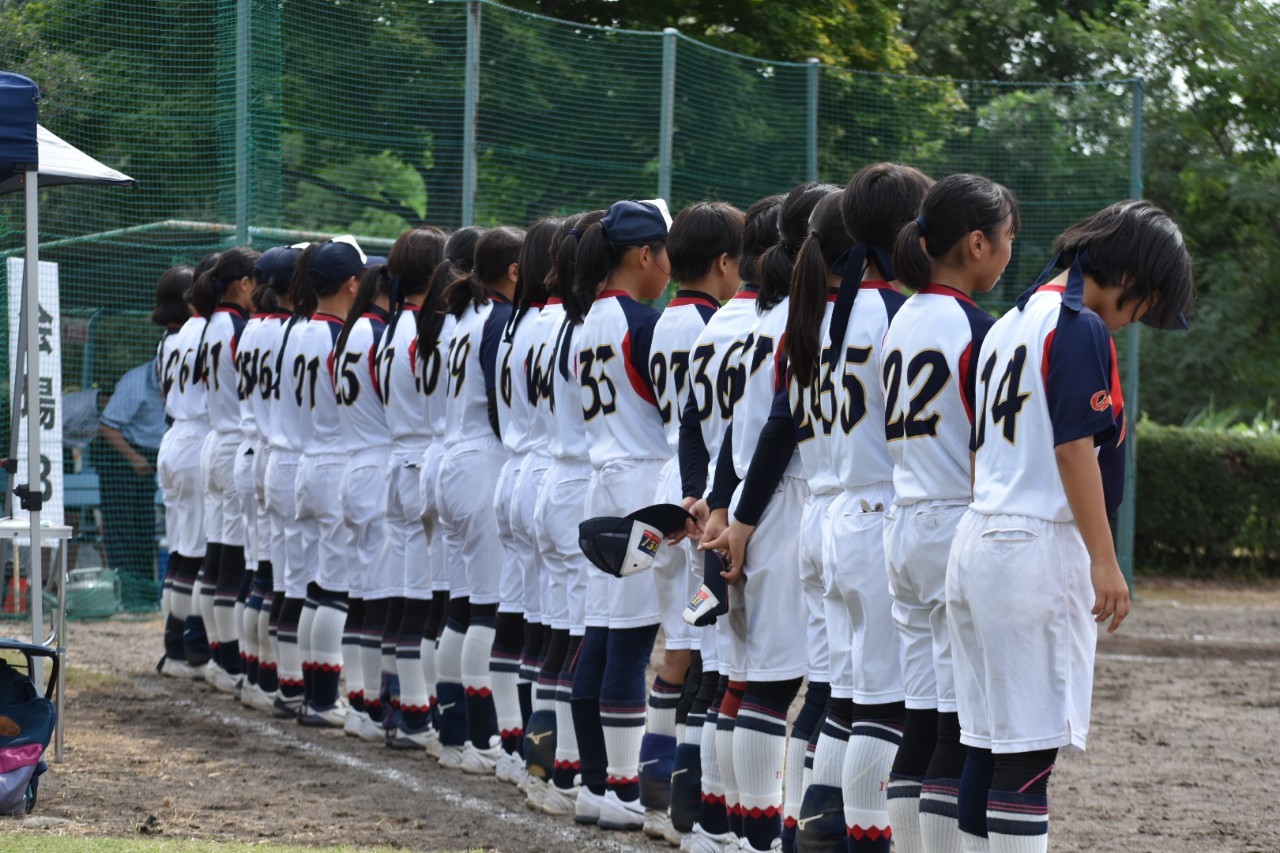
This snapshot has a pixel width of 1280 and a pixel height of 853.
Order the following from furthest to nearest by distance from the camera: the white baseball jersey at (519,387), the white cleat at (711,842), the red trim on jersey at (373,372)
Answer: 1. the red trim on jersey at (373,372)
2. the white baseball jersey at (519,387)
3. the white cleat at (711,842)

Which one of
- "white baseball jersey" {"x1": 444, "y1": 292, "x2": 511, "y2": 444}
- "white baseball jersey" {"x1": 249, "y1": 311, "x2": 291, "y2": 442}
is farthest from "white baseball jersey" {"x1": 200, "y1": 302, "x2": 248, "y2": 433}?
"white baseball jersey" {"x1": 444, "y1": 292, "x2": 511, "y2": 444}

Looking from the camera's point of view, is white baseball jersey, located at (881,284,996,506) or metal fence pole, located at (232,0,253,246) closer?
→ white baseball jersey, located at (881,284,996,506)

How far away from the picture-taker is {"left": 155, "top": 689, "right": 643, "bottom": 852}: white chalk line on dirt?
585 centimetres

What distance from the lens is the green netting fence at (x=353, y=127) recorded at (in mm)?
10852

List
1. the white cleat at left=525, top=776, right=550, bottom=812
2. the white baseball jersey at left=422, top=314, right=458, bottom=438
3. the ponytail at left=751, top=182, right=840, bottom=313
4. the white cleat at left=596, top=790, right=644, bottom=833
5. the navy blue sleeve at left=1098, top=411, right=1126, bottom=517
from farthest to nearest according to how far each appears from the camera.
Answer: the white baseball jersey at left=422, top=314, right=458, bottom=438
the white cleat at left=525, top=776, right=550, bottom=812
the white cleat at left=596, top=790, right=644, bottom=833
the ponytail at left=751, top=182, right=840, bottom=313
the navy blue sleeve at left=1098, top=411, right=1126, bottom=517

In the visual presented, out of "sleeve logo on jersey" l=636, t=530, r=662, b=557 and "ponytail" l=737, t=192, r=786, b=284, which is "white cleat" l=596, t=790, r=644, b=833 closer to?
"sleeve logo on jersey" l=636, t=530, r=662, b=557

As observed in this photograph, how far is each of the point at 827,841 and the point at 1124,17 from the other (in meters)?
20.9

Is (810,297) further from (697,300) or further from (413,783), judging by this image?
(413,783)

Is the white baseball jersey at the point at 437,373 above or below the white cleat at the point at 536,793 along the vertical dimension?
above

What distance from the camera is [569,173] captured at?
11820 millimetres

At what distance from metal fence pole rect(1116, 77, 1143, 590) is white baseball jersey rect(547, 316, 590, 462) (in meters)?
7.69

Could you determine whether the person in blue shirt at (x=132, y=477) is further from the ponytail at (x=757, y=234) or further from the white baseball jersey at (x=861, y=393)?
the white baseball jersey at (x=861, y=393)

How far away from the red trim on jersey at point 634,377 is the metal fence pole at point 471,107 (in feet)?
17.5

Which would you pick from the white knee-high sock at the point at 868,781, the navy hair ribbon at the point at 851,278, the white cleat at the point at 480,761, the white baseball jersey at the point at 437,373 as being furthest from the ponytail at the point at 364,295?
the white knee-high sock at the point at 868,781
